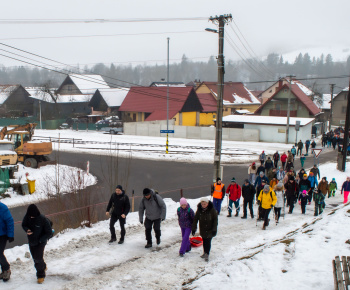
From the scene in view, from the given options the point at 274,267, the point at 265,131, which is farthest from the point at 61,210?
the point at 265,131

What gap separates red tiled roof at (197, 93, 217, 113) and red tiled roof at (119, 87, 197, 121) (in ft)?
17.8

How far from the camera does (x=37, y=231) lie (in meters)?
6.94

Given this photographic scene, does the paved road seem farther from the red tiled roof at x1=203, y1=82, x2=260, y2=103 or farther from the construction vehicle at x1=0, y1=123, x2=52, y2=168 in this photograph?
the red tiled roof at x1=203, y1=82, x2=260, y2=103

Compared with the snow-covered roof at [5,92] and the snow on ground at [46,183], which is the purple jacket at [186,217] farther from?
the snow-covered roof at [5,92]

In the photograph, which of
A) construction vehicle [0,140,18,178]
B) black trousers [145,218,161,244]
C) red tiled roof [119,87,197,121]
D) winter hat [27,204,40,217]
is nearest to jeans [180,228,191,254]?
black trousers [145,218,161,244]

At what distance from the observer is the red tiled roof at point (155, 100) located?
51.3m

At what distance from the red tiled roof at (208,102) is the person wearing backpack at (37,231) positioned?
4956 centimetres

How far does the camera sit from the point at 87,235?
397 inches

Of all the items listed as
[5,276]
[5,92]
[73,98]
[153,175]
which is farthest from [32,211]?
[5,92]

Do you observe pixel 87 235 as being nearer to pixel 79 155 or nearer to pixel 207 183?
pixel 207 183

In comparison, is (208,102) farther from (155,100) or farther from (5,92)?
(5,92)

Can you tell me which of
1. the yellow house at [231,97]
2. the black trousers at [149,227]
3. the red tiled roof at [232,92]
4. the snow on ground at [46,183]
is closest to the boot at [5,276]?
the black trousers at [149,227]

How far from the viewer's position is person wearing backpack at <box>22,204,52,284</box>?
6887mm

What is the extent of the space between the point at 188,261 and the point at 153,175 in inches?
612
